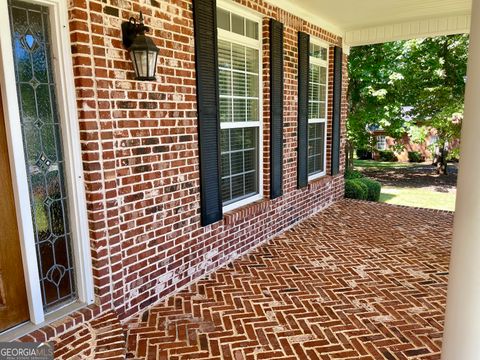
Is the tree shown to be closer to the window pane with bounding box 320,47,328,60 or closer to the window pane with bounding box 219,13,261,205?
the window pane with bounding box 320,47,328,60

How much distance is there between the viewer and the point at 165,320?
2.71 metres

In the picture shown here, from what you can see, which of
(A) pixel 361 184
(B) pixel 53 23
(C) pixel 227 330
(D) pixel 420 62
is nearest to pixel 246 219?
(C) pixel 227 330

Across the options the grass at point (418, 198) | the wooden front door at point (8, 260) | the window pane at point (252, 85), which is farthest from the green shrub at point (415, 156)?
the wooden front door at point (8, 260)

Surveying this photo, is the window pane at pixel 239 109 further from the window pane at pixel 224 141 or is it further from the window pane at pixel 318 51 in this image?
the window pane at pixel 318 51

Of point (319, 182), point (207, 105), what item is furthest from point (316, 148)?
point (207, 105)

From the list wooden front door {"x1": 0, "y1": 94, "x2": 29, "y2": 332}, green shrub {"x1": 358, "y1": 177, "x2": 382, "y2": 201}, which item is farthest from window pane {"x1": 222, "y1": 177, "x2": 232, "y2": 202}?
green shrub {"x1": 358, "y1": 177, "x2": 382, "y2": 201}

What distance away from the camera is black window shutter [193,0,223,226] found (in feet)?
10.2

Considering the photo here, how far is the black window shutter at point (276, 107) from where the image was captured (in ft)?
13.8

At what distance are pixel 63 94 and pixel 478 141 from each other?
227cm

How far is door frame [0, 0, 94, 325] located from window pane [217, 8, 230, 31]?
1774 millimetres

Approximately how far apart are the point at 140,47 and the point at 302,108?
3120mm

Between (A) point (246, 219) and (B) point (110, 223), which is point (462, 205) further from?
(A) point (246, 219)

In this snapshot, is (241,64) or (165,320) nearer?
(165,320)

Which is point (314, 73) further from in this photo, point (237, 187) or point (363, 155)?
point (363, 155)
